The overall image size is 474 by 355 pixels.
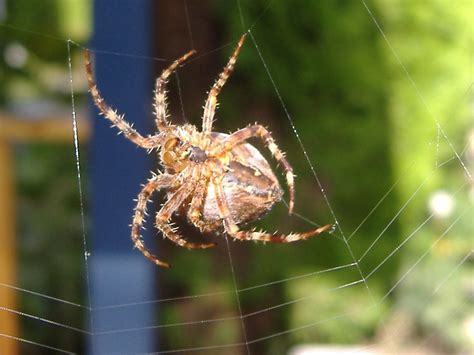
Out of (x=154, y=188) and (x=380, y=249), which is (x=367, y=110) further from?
(x=154, y=188)

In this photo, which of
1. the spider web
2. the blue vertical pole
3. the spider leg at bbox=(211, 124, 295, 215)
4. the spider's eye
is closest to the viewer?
the spider leg at bbox=(211, 124, 295, 215)

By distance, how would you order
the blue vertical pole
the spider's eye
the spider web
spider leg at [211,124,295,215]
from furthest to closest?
the blue vertical pole, the spider web, the spider's eye, spider leg at [211,124,295,215]

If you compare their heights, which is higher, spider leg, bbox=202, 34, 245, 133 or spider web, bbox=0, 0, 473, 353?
spider web, bbox=0, 0, 473, 353

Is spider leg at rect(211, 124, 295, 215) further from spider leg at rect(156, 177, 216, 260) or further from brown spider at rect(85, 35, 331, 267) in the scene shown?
spider leg at rect(156, 177, 216, 260)

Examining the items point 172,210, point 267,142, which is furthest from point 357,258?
→ point 267,142

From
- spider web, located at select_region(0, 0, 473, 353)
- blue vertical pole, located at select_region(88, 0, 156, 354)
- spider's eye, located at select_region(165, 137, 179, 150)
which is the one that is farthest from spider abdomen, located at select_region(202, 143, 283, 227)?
blue vertical pole, located at select_region(88, 0, 156, 354)

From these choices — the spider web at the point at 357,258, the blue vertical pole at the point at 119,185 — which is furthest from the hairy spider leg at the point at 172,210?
the blue vertical pole at the point at 119,185

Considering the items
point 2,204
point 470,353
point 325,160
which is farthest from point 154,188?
point 470,353
